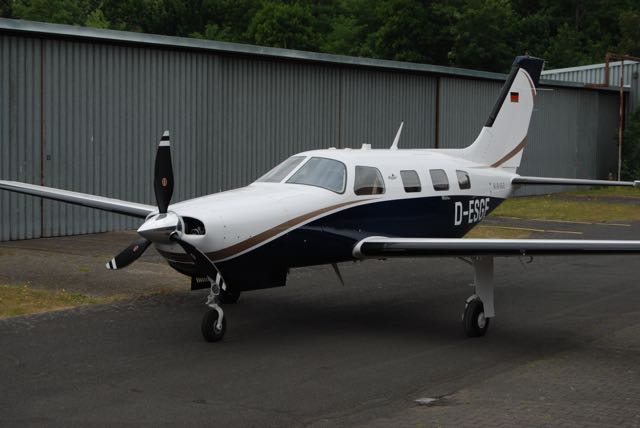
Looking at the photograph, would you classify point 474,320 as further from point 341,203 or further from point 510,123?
point 510,123

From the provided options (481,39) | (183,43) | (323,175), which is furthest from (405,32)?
(323,175)

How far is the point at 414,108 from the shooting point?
105 feet

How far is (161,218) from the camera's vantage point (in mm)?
10633

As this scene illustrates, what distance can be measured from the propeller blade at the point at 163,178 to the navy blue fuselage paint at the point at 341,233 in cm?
83

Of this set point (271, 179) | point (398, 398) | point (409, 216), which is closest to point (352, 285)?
point (409, 216)

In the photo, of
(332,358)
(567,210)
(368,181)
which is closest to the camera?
(332,358)

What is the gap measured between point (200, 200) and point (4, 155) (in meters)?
10.6

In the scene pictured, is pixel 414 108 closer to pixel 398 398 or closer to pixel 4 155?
pixel 4 155

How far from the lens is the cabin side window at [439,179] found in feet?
46.6

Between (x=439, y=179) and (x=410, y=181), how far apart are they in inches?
30.1

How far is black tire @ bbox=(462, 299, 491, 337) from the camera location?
1183cm

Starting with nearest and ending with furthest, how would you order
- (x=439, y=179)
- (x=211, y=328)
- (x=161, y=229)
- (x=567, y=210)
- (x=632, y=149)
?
(x=161, y=229)
(x=211, y=328)
(x=439, y=179)
(x=567, y=210)
(x=632, y=149)

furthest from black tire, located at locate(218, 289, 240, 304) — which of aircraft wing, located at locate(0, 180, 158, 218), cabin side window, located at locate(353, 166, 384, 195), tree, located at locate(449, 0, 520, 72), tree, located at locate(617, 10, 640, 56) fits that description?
tree, located at locate(617, 10, 640, 56)

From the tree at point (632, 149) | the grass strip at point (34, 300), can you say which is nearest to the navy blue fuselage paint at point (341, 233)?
the grass strip at point (34, 300)
